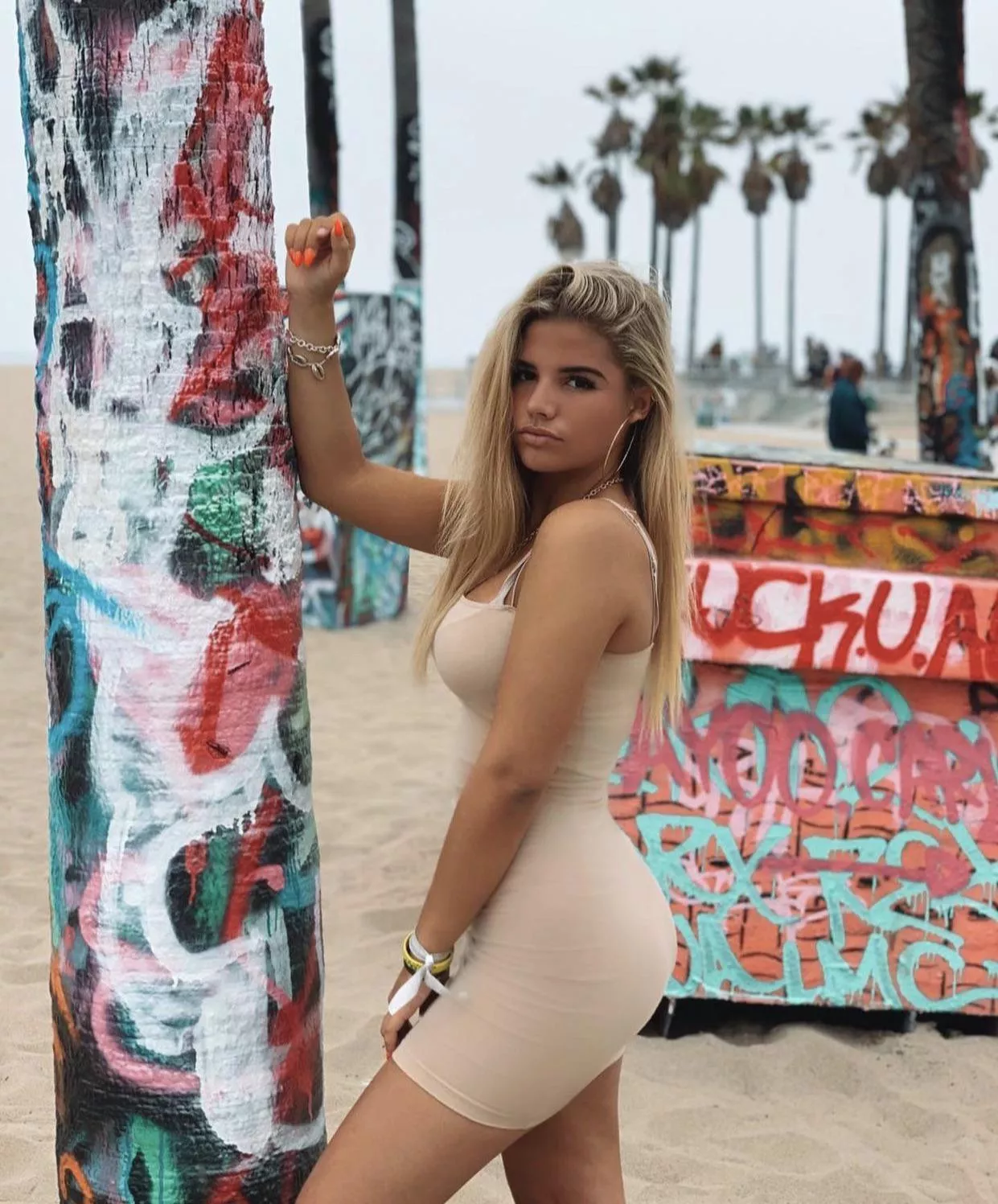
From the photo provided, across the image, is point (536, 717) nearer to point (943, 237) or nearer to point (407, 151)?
point (943, 237)

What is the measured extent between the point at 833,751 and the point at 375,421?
23.2 feet

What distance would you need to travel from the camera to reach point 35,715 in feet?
25.0

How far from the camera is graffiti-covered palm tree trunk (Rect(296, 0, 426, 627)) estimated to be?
10250mm

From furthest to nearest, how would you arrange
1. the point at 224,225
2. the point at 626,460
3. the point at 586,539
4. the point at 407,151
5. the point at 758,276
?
the point at 758,276
the point at 407,151
the point at 626,460
the point at 586,539
the point at 224,225

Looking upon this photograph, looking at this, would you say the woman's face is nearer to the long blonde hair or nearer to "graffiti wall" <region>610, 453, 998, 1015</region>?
the long blonde hair

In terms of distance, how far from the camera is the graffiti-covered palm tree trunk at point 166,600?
1.79 metres

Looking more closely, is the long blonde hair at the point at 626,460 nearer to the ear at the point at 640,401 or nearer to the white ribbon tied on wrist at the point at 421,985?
the ear at the point at 640,401

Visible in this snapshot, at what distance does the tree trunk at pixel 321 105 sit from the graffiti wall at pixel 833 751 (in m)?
7.48

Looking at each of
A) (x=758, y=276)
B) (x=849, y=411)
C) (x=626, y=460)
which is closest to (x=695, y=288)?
(x=758, y=276)

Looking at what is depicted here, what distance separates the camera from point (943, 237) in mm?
9719

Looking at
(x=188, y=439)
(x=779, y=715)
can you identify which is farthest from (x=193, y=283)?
(x=779, y=715)

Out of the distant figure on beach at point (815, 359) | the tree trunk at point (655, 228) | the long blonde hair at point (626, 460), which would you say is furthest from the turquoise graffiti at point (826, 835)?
the tree trunk at point (655, 228)

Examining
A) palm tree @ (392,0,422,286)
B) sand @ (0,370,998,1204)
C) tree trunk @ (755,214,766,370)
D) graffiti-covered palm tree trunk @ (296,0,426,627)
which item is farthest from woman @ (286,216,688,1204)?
tree trunk @ (755,214,766,370)

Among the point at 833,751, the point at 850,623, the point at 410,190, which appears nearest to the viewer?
the point at 850,623
